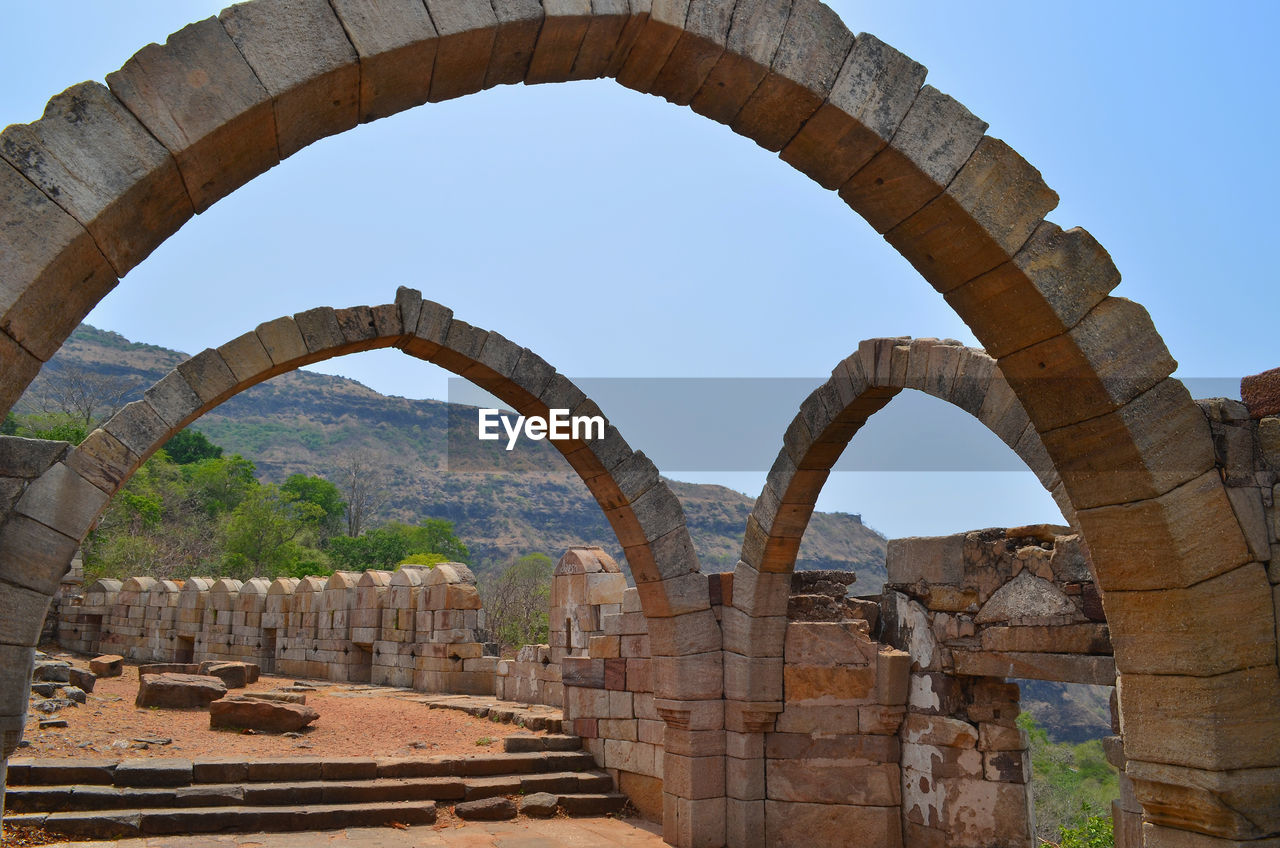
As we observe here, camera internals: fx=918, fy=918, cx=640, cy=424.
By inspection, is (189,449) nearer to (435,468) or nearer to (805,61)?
(435,468)

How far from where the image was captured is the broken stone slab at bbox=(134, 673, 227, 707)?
12672mm

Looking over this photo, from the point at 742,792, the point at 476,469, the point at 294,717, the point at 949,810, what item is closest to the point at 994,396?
the point at 949,810

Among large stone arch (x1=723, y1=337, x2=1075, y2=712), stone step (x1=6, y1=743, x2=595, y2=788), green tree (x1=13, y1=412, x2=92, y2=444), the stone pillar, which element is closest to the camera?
the stone pillar

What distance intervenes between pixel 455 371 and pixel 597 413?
4.49ft

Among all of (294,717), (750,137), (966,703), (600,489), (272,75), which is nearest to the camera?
(272,75)

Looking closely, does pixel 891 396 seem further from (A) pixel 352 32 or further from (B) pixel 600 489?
(A) pixel 352 32

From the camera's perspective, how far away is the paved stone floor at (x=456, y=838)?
7.66 m

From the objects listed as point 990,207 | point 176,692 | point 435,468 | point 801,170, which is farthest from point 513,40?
point 435,468

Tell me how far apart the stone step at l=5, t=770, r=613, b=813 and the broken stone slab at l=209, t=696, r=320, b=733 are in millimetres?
2574

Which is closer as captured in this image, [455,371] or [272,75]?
[272,75]

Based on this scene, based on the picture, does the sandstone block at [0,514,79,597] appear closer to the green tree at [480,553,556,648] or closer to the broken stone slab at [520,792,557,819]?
the broken stone slab at [520,792,557,819]

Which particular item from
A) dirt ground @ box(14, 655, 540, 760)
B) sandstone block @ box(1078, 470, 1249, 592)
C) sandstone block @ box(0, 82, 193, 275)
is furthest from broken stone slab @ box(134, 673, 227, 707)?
sandstone block @ box(1078, 470, 1249, 592)

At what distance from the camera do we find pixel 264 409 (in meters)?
91.6

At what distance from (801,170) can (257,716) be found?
10571mm
